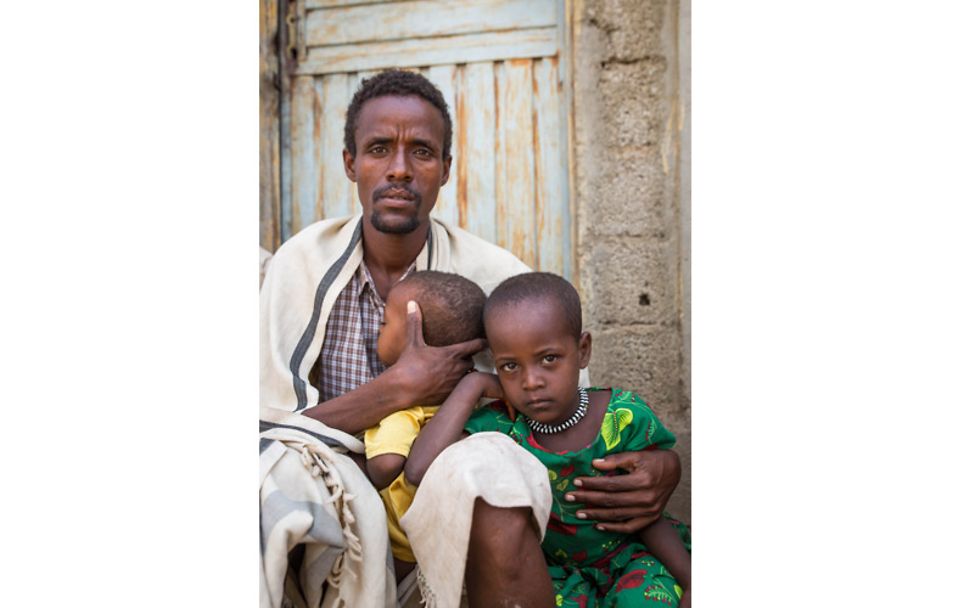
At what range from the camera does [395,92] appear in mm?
2396

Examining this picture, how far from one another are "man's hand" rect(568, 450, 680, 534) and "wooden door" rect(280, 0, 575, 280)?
1.34 m

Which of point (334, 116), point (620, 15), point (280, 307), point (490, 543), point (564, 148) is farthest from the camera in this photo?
point (334, 116)

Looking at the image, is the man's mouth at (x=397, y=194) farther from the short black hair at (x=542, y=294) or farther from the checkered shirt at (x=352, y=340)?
the short black hair at (x=542, y=294)

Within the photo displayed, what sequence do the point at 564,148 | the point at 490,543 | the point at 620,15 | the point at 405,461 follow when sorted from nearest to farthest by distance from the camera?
the point at 490,543 < the point at 405,461 < the point at 620,15 < the point at 564,148

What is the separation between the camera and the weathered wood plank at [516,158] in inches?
129

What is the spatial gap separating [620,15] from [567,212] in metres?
0.74

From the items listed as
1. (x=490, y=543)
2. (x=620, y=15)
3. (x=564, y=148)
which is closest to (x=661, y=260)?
(x=564, y=148)

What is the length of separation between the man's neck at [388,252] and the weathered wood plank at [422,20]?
4.04 ft

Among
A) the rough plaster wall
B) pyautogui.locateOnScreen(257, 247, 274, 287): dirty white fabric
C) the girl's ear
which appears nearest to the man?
the girl's ear

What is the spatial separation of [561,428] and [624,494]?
21cm

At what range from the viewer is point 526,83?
3264 millimetres

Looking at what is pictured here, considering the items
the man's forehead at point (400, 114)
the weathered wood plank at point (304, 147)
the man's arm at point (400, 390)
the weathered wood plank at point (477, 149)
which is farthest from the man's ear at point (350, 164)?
the weathered wood plank at point (304, 147)

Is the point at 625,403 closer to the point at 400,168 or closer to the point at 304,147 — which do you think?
the point at 400,168

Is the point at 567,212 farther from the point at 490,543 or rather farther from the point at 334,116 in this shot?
the point at 490,543
